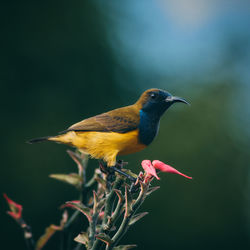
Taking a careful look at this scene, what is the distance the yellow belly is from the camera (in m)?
2.18

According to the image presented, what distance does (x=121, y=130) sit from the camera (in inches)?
91.6

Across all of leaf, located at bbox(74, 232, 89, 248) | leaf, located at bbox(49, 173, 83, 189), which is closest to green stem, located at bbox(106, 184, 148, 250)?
leaf, located at bbox(74, 232, 89, 248)

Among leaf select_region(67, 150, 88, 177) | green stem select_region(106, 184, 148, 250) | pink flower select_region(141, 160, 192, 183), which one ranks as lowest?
green stem select_region(106, 184, 148, 250)

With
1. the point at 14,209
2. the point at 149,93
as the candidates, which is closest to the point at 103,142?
the point at 149,93

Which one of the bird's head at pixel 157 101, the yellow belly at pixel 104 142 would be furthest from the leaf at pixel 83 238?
the bird's head at pixel 157 101

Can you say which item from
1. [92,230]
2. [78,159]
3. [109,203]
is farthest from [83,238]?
[78,159]

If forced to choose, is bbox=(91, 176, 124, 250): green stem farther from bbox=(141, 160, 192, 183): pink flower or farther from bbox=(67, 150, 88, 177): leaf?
bbox=(67, 150, 88, 177): leaf

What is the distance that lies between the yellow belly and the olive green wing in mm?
45

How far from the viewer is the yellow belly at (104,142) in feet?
7.14

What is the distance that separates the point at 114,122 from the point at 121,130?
0.12 meters

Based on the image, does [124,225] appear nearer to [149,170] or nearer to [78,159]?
[149,170]

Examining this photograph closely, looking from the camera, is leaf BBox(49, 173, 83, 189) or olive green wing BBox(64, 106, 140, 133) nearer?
leaf BBox(49, 173, 83, 189)

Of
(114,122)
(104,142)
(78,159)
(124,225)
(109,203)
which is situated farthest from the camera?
(114,122)

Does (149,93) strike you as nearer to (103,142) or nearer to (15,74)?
(103,142)
